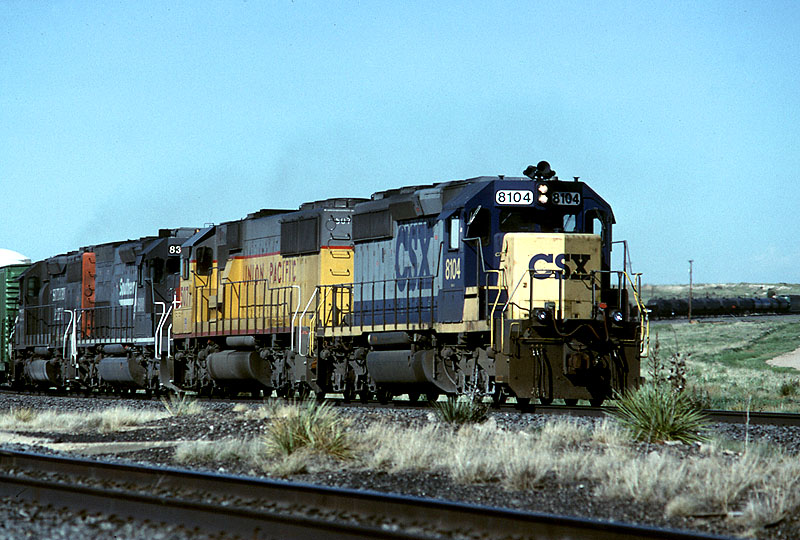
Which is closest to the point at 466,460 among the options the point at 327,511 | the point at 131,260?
the point at 327,511

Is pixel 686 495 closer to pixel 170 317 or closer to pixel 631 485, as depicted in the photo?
pixel 631 485

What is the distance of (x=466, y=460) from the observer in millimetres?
9242

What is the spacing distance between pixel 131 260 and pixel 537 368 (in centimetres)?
1459

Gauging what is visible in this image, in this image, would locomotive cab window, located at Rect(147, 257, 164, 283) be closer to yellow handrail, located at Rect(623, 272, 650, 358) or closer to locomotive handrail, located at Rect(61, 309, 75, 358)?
locomotive handrail, located at Rect(61, 309, 75, 358)

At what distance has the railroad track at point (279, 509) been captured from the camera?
569cm

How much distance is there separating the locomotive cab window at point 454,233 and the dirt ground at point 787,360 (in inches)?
1192

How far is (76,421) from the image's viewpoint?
15852 mm

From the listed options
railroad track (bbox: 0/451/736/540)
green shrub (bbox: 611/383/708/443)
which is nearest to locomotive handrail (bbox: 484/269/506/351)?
green shrub (bbox: 611/383/708/443)

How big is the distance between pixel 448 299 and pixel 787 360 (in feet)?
109

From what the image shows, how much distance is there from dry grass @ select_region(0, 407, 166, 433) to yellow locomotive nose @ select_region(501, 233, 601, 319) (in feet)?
19.5

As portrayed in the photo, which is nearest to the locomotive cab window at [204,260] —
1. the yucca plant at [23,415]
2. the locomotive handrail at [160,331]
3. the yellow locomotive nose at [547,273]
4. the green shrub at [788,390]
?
the locomotive handrail at [160,331]

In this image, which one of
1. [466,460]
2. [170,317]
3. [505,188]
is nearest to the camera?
[466,460]

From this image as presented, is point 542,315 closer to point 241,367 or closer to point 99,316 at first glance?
point 241,367

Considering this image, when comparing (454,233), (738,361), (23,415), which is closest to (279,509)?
(454,233)
